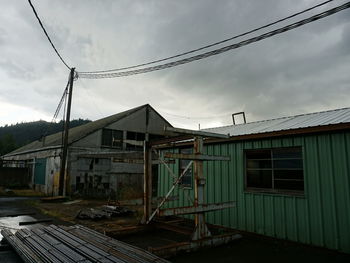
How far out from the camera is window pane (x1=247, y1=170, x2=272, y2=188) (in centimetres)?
806

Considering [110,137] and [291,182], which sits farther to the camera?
[110,137]

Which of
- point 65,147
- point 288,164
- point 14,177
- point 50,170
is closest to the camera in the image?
point 288,164

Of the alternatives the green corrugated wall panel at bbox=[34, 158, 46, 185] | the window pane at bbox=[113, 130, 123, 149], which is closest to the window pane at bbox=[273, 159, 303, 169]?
the window pane at bbox=[113, 130, 123, 149]

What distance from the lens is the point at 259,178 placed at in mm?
8344

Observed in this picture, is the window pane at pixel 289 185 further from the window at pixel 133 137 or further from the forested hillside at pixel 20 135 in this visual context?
the forested hillside at pixel 20 135

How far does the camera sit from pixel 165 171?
12.1 metres

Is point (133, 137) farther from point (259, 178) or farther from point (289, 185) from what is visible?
point (289, 185)

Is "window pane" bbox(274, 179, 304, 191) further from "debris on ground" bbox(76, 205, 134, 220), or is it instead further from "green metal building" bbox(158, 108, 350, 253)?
"debris on ground" bbox(76, 205, 134, 220)

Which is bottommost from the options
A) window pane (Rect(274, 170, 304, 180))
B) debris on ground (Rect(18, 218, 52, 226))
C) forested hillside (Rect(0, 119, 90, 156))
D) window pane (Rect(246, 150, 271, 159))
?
debris on ground (Rect(18, 218, 52, 226))

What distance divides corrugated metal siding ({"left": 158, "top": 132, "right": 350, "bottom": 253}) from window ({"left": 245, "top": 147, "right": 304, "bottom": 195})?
226 millimetres

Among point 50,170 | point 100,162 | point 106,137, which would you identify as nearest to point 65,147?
point 100,162

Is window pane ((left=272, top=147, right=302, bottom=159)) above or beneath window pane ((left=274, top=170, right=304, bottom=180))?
above

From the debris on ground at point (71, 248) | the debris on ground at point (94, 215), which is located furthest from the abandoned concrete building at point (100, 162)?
the debris on ground at point (71, 248)

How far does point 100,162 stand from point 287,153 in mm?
15832
